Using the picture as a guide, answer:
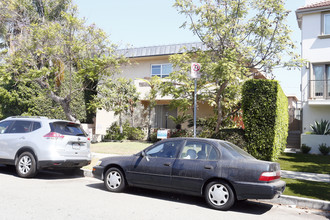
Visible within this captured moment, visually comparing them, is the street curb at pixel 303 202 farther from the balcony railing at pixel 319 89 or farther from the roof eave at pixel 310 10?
the roof eave at pixel 310 10

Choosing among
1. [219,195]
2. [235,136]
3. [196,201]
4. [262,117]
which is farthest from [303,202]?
[235,136]

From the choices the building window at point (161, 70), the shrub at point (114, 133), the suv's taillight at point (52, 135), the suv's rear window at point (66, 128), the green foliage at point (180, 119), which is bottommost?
the shrub at point (114, 133)

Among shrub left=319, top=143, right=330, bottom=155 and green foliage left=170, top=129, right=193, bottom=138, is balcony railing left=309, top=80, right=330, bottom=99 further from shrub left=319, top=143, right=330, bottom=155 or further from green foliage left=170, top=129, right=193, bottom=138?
green foliage left=170, top=129, right=193, bottom=138

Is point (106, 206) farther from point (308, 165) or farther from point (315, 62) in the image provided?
point (315, 62)

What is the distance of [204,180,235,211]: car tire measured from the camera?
595cm

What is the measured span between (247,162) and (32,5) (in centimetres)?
2323

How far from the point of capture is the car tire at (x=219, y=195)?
19.5ft

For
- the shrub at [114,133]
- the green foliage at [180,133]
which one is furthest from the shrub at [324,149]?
the shrub at [114,133]

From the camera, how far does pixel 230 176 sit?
19.6 feet

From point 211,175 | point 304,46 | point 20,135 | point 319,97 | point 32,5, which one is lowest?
point 211,175

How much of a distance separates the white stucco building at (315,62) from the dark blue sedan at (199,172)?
1236cm

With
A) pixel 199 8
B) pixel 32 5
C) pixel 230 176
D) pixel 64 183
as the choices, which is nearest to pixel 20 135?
pixel 64 183

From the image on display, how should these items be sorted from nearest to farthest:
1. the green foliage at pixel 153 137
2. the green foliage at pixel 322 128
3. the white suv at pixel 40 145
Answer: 1. the white suv at pixel 40 145
2. the green foliage at pixel 322 128
3. the green foliage at pixel 153 137

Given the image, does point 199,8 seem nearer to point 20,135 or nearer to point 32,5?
point 20,135
